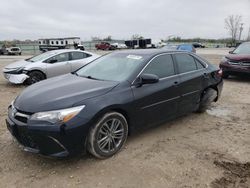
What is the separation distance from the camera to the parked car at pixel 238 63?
32.9ft

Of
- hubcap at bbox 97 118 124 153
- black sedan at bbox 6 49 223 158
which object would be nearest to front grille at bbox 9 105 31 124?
black sedan at bbox 6 49 223 158

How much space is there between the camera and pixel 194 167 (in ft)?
11.8

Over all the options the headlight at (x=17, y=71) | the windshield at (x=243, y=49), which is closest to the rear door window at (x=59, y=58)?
the headlight at (x=17, y=71)

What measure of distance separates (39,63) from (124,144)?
6185 millimetres

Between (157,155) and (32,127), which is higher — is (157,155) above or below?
below

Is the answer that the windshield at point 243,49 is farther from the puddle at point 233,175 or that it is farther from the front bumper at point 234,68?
the puddle at point 233,175

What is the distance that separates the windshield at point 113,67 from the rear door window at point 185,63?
2.97 ft

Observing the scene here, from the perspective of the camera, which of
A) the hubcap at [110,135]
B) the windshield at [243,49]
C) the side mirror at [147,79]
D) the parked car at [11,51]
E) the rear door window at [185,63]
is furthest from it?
the parked car at [11,51]

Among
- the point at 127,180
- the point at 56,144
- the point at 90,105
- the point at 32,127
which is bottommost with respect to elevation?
the point at 127,180

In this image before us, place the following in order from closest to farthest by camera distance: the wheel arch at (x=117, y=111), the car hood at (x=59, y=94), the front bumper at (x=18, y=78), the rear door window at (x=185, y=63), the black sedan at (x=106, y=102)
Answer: the black sedan at (x=106, y=102) → the car hood at (x=59, y=94) → the wheel arch at (x=117, y=111) → the rear door window at (x=185, y=63) → the front bumper at (x=18, y=78)

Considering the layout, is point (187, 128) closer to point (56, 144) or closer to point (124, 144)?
point (124, 144)

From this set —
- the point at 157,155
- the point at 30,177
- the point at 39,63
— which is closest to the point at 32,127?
the point at 30,177

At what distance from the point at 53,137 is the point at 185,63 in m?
3.10

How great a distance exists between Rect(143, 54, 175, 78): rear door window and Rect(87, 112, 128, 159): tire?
100 centimetres
